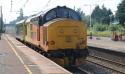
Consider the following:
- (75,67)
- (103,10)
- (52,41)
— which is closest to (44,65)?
(52,41)

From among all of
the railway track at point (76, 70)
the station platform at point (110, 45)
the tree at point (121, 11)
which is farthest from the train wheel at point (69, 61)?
the tree at point (121, 11)

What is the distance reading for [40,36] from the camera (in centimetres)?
2309

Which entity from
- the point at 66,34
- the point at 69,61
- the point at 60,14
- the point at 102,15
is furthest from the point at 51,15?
the point at 102,15

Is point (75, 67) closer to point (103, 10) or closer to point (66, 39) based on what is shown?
point (66, 39)

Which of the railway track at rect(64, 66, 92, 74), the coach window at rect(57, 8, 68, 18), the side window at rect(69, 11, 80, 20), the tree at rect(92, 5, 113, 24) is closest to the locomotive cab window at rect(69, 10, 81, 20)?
the side window at rect(69, 11, 80, 20)

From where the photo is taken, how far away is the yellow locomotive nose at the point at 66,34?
68.3ft

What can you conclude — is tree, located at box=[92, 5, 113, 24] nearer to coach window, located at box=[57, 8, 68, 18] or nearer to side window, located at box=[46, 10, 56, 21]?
coach window, located at box=[57, 8, 68, 18]

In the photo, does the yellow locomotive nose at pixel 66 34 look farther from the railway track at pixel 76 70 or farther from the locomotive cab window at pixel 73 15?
the locomotive cab window at pixel 73 15

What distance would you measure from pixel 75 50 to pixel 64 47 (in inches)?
22.3

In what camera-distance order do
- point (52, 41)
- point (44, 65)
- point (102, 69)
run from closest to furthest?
point (44, 65) → point (52, 41) → point (102, 69)

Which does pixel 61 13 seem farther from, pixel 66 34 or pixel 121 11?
pixel 121 11

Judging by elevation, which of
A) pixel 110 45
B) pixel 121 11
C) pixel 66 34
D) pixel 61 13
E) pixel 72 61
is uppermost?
pixel 121 11

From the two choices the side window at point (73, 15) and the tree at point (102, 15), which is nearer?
the side window at point (73, 15)

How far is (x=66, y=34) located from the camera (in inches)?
832
